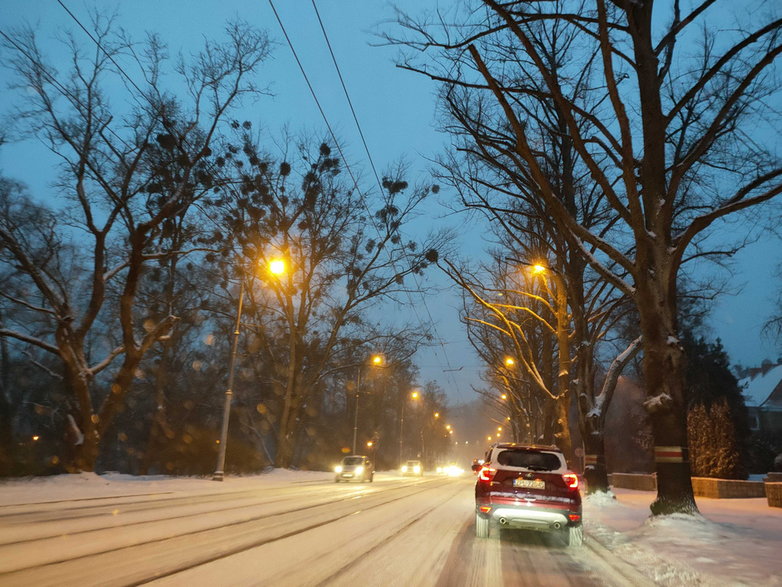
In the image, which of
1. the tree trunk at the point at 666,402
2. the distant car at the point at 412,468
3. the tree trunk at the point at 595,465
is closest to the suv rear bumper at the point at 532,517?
the tree trunk at the point at 666,402

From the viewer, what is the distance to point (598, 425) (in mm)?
18672

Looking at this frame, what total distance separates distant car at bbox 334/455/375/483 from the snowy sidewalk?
20.0 metres

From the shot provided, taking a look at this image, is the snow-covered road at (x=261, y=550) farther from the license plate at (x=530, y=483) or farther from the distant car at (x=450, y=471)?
the distant car at (x=450, y=471)

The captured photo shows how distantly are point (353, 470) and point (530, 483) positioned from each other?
Answer: 2396 centimetres

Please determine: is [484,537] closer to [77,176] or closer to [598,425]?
[598,425]

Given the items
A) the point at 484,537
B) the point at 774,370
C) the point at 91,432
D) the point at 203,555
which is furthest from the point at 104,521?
the point at 774,370

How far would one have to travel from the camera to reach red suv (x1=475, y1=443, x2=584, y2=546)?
881cm

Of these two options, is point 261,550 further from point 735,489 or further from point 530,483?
point 735,489

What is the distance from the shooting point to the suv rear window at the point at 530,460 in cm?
→ 932

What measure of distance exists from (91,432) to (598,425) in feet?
55.5

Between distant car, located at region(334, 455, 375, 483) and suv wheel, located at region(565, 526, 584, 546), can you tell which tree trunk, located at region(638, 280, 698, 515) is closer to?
suv wheel, located at region(565, 526, 584, 546)

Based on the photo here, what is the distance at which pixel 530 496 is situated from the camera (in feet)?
29.3

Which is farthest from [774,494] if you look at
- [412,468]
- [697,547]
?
[412,468]

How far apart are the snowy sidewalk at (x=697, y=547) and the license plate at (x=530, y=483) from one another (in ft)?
4.33
